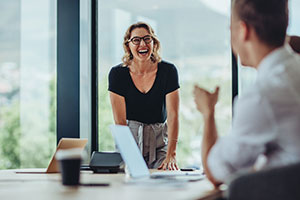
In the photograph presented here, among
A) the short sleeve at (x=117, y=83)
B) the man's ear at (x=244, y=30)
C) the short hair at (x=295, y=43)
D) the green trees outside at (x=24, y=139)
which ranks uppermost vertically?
the short hair at (x=295, y=43)

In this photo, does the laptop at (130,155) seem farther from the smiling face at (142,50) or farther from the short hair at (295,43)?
the smiling face at (142,50)

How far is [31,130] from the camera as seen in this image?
498cm

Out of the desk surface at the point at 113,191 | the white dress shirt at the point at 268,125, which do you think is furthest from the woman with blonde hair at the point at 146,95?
the white dress shirt at the point at 268,125

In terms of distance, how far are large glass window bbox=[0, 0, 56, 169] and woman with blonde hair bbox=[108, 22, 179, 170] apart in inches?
60.5

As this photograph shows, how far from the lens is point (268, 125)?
1520mm

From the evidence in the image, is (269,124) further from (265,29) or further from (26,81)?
(26,81)

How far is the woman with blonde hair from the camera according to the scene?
337cm

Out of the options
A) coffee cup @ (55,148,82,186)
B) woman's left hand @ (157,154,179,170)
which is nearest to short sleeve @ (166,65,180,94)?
woman's left hand @ (157,154,179,170)

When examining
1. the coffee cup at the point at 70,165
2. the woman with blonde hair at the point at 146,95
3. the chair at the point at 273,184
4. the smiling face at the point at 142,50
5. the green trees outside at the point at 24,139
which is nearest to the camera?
the chair at the point at 273,184

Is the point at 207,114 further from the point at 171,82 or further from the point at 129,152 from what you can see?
the point at 171,82

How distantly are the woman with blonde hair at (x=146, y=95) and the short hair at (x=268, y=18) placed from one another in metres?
1.70

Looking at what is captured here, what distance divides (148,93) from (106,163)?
39.8 inches

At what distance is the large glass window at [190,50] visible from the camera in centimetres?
446

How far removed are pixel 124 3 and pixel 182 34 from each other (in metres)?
0.70
